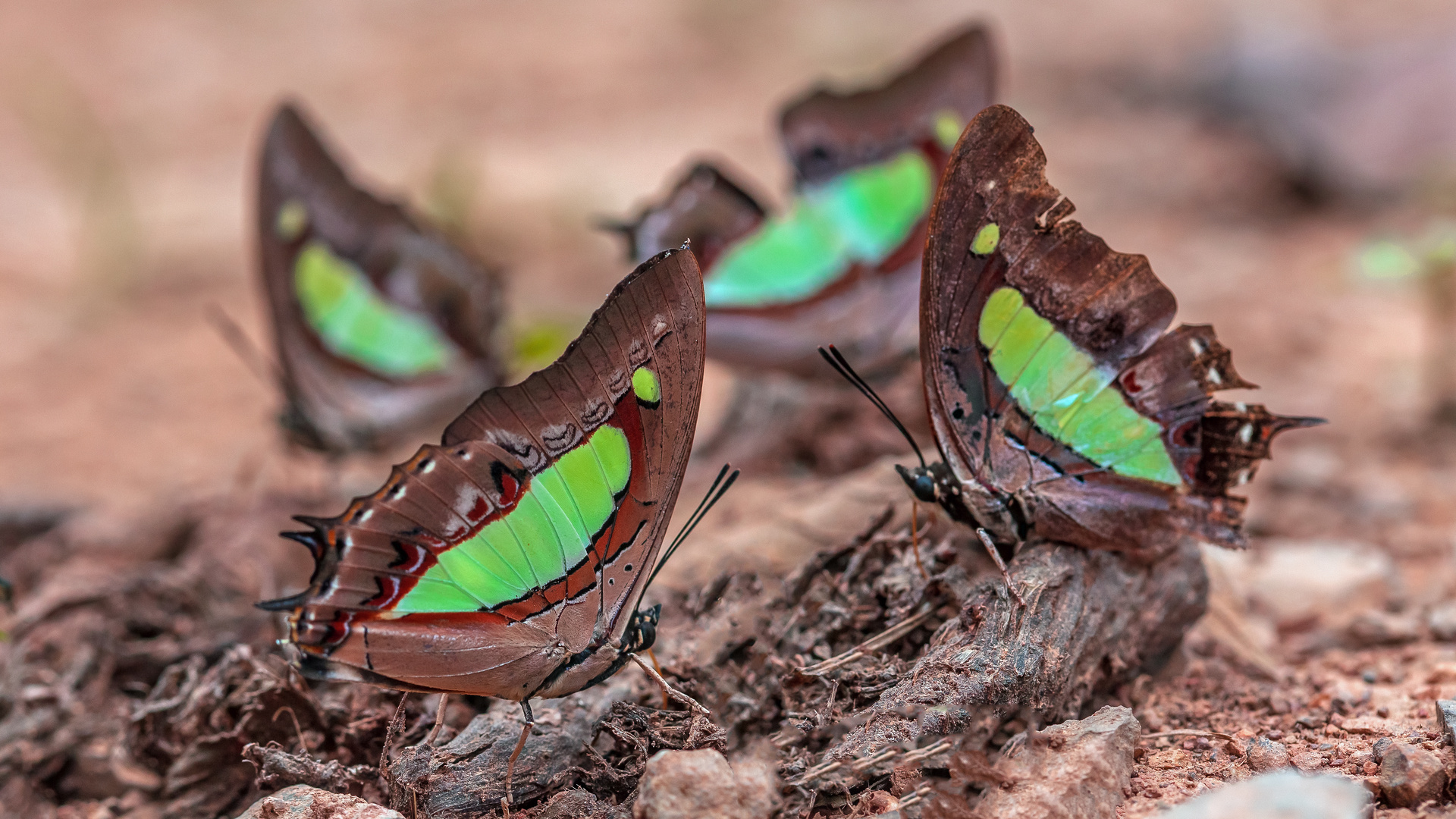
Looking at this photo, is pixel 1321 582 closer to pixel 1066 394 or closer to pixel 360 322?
pixel 1066 394

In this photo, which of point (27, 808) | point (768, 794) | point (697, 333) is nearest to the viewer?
point (768, 794)

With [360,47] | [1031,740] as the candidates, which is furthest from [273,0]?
[1031,740]

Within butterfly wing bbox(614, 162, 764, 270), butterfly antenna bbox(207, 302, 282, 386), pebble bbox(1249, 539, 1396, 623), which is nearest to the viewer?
pebble bbox(1249, 539, 1396, 623)

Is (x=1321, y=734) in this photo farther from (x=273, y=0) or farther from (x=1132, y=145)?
(x=273, y=0)

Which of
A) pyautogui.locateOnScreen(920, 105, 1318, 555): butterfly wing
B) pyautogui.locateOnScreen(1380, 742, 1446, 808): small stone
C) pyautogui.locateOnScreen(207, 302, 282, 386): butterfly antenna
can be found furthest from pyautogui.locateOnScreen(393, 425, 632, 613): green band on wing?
pyautogui.locateOnScreen(207, 302, 282, 386): butterfly antenna

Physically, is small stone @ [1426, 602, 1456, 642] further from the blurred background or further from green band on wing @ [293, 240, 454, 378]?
green band on wing @ [293, 240, 454, 378]

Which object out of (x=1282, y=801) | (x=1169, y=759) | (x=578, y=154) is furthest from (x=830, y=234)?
(x=578, y=154)

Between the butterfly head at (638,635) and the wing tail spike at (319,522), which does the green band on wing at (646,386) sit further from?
the wing tail spike at (319,522)
